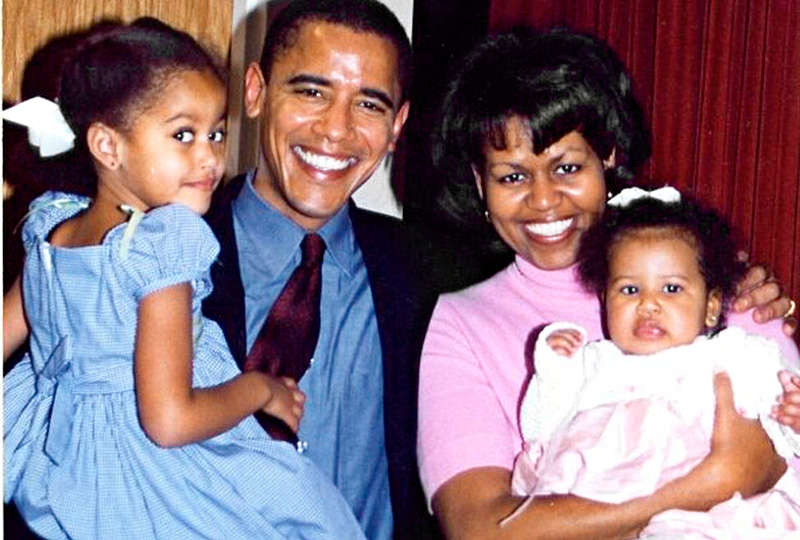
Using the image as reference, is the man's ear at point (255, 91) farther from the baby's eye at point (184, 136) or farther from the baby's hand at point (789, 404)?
the baby's hand at point (789, 404)

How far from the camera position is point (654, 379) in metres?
1.59

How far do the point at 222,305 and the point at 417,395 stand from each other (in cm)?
33

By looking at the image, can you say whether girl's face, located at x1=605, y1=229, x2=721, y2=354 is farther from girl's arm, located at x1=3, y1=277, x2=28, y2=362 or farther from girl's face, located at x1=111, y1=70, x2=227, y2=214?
girl's arm, located at x1=3, y1=277, x2=28, y2=362

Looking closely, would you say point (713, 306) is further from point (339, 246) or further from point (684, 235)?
point (339, 246)

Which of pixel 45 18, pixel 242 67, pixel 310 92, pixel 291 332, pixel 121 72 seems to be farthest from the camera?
pixel 242 67

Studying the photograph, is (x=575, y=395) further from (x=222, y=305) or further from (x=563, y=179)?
(x=222, y=305)

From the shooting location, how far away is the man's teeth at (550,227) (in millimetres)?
1835

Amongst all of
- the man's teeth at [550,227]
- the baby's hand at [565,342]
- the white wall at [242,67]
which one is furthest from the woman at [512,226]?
the white wall at [242,67]

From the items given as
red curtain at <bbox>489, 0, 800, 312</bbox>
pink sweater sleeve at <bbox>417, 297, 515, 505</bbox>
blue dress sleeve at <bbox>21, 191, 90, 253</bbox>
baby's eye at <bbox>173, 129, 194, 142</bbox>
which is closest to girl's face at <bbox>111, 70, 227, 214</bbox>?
baby's eye at <bbox>173, 129, 194, 142</bbox>

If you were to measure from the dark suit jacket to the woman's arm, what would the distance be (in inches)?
9.9

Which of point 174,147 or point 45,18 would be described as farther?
point 45,18

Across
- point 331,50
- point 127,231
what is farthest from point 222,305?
point 331,50

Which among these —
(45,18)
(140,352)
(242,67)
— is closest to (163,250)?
(140,352)

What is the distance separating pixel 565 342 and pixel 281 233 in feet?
1.63
